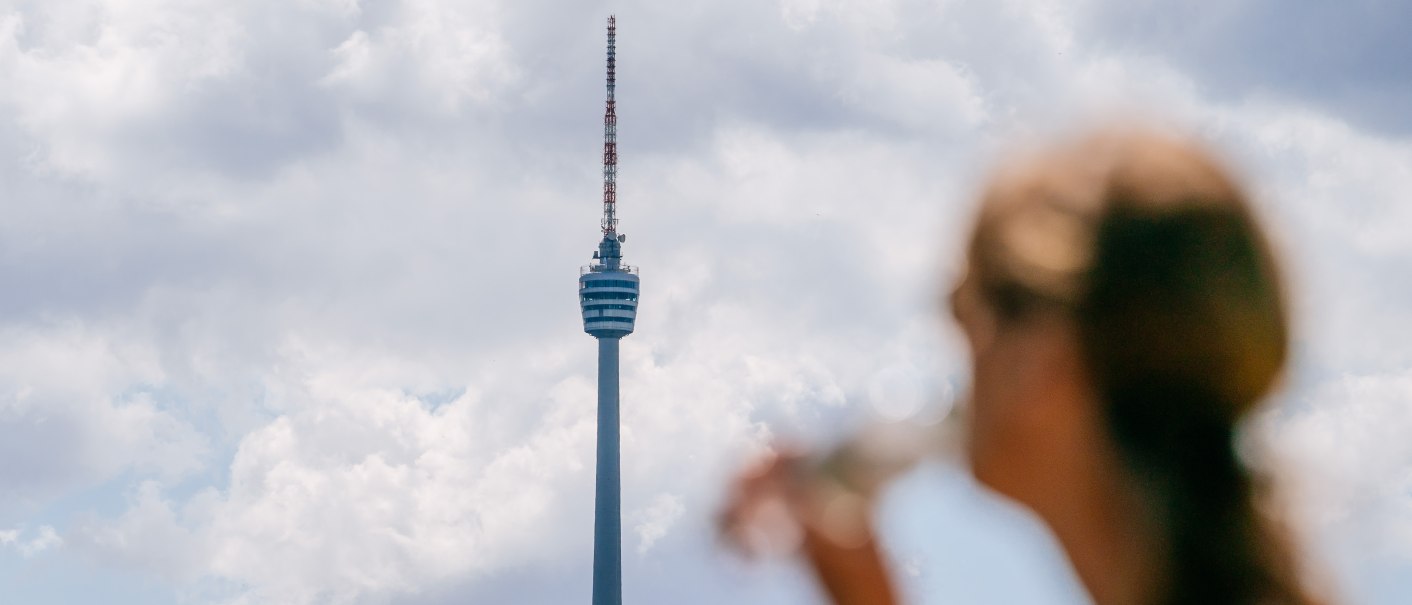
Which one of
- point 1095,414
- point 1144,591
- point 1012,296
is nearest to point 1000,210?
point 1012,296

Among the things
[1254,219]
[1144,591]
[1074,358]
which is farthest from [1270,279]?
[1144,591]

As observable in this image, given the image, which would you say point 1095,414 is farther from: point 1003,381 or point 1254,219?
point 1254,219

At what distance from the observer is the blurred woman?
3729mm

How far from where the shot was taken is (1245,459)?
3818 millimetres

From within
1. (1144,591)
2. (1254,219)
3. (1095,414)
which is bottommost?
(1144,591)

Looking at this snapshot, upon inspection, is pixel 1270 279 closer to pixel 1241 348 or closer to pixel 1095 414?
pixel 1241 348

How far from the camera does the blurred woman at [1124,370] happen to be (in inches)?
147

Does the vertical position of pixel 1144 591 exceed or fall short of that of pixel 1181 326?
it falls short

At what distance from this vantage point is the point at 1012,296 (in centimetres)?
380

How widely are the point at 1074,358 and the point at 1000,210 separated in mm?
293

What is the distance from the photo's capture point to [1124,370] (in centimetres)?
380

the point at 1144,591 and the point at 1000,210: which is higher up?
the point at 1000,210

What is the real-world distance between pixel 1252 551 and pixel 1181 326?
440mm

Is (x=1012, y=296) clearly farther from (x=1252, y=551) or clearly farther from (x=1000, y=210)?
(x=1252, y=551)
